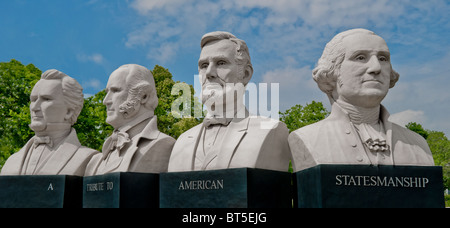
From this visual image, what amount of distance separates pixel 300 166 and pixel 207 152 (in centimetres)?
144

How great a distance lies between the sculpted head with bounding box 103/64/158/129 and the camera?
339 inches

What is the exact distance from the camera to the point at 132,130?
8562mm

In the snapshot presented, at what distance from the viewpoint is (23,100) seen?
2098 cm

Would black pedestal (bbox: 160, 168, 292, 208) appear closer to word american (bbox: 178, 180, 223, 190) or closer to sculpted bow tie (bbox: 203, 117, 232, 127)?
word american (bbox: 178, 180, 223, 190)

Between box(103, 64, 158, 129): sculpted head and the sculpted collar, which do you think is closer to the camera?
the sculpted collar

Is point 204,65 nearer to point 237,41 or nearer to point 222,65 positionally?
point 222,65

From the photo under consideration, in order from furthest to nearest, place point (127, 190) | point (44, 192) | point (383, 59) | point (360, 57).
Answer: point (44, 192)
point (127, 190)
point (383, 59)
point (360, 57)

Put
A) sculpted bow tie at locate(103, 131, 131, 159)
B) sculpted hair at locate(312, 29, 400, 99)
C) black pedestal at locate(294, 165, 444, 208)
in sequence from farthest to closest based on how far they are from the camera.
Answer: sculpted bow tie at locate(103, 131, 131, 159) < sculpted hair at locate(312, 29, 400, 99) < black pedestal at locate(294, 165, 444, 208)

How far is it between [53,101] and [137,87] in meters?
2.11

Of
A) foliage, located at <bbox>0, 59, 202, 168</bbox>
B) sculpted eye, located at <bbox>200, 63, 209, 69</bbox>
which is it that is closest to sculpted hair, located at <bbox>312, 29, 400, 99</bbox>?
sculpted eye, located at <bbox>200, 63, 209, 69</bbox>

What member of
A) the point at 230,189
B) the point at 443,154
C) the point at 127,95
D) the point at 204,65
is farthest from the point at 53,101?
the point at 443,154

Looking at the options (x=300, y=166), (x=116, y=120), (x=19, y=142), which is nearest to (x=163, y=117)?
(x=19, y=142)
